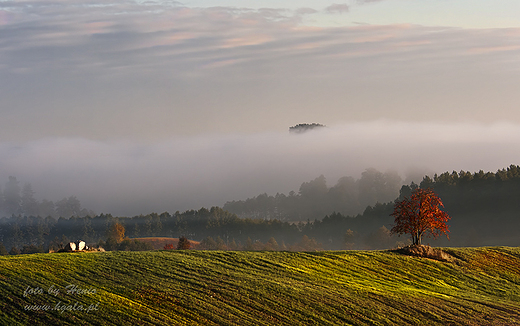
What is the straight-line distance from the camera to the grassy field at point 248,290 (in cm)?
3078

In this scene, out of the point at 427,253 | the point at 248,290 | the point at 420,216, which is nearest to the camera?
the point at 248,290

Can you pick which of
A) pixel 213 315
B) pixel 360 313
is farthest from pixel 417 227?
pixel 213 315

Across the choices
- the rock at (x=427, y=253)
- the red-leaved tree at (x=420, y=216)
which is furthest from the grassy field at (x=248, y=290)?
the red-leaved tree at (x=420, y=216)

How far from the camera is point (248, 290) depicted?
35656 mm

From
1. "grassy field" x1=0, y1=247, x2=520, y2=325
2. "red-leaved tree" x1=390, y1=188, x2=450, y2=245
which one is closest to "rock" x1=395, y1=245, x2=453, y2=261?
"red-leaved tree" x1=390, y1=188, x2=450, y2=245

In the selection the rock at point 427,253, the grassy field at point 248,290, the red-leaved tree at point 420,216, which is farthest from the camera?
the red-leaved tree at point 420,216

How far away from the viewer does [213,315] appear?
3084 centimetres

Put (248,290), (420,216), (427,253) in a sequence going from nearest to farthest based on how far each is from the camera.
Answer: (248,290) < (427,253) < (420,216)

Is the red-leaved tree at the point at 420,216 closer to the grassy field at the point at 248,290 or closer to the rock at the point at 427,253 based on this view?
the rock at the point at 427,253

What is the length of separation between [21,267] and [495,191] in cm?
14865

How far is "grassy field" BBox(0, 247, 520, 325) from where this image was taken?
30781mm

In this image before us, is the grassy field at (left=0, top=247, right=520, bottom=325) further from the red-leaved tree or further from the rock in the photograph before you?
the red-leaved tree

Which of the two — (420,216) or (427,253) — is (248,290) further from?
(420,216)

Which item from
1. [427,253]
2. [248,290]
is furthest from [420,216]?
[248,290]
